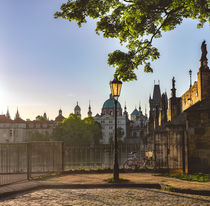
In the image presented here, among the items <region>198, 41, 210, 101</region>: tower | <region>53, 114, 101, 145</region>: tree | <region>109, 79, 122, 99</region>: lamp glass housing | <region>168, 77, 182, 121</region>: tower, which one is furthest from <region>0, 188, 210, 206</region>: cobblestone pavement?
<region>53, 114, 101, 145</region>: tree

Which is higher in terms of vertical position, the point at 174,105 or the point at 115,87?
the point at 174,105

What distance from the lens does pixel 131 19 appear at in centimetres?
1032

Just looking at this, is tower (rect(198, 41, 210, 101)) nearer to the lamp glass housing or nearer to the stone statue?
the stone statue

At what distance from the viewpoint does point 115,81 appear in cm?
1050

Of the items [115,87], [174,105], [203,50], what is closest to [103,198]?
[115,87]

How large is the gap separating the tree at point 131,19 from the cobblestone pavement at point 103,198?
16.9 ft

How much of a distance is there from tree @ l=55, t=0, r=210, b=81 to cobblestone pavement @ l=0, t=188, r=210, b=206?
5.16m

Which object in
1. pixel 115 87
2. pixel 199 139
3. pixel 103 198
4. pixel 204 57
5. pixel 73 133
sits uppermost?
pixel 204 57

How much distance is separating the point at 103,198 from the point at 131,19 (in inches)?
256

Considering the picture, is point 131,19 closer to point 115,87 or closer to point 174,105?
point 115,87

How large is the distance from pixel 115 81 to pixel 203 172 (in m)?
5.35

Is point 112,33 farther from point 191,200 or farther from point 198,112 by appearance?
point 191,200

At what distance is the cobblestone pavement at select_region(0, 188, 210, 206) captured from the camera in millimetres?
6766

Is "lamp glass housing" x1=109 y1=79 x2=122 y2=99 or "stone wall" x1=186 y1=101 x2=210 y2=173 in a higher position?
"lamp glass housing" x1=109 y1=79 x2=122 y2=99
